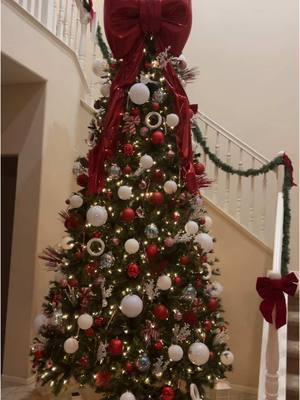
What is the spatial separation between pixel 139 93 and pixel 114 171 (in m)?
0.50

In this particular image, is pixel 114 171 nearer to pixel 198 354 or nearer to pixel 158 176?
pixel 158 176

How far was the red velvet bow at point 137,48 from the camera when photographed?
2.51 metres

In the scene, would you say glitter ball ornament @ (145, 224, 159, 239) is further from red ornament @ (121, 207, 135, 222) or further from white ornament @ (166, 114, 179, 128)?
white ornament @ (166, 114, 179, 128)

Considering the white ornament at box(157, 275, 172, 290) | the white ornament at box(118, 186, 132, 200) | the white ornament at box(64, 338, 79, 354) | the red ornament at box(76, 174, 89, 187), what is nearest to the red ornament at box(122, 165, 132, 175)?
the white ornament at box(118, 186, 132, 200)

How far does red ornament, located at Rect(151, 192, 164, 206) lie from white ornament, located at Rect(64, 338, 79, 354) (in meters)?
0.93

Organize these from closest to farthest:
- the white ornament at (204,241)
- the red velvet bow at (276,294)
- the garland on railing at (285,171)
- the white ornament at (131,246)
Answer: the red velvet bow at (276,294) < the white ornament at (131,246) < the white ornament at (204,241) < the garland on railing at (285,171)

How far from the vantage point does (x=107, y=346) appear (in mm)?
2238

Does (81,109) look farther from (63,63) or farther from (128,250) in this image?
(128,250)

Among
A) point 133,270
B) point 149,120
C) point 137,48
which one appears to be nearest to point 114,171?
point 149,120

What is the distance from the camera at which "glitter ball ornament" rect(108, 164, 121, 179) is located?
2.43 m

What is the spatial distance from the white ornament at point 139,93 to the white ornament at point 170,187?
1.73 ft

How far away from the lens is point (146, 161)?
235 centimetres

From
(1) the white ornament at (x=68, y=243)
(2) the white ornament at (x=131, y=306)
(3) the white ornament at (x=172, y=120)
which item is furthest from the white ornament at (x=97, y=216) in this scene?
(3) the white ornament at (x=172, y=120)

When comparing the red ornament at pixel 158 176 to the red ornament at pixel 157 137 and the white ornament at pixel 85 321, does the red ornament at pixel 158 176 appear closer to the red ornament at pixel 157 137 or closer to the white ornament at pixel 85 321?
the red ornament at pixel 157 137
